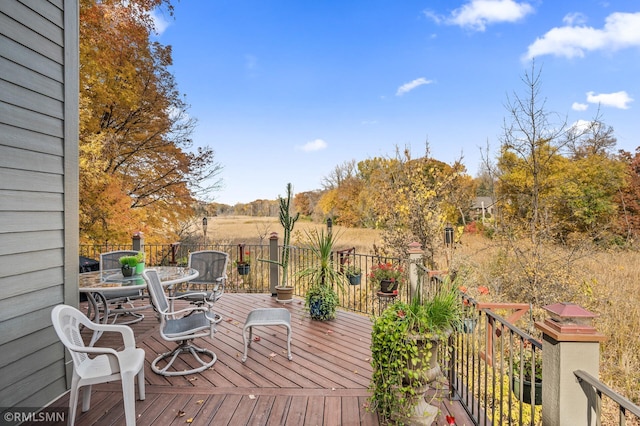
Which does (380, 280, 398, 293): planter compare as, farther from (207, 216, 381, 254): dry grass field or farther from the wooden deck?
(207, 216, 381, 254): dry grass field

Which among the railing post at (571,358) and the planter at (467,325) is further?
the planter at (467,325)

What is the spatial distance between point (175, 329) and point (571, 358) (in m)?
3.06

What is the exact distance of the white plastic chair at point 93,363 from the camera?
205 centimetres

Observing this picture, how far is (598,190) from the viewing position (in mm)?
11453

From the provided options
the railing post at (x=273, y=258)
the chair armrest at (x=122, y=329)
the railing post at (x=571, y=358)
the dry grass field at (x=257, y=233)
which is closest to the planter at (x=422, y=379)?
the railing post at (x=571, y=358)

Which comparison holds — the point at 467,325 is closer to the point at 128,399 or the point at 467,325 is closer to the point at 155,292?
the point at 128,399

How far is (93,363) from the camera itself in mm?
2320

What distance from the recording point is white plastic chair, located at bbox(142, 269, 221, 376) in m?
2.99

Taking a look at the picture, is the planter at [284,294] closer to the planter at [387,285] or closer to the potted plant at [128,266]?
the planter at [387,285]

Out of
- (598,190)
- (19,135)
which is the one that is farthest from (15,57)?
(598,190)

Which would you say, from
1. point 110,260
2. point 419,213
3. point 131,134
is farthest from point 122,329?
point 131,134

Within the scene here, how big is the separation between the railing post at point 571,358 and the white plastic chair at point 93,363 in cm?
239

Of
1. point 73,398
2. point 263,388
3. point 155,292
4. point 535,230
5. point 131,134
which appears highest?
point 131,134

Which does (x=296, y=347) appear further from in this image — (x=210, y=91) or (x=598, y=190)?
(x=598, y=190)
